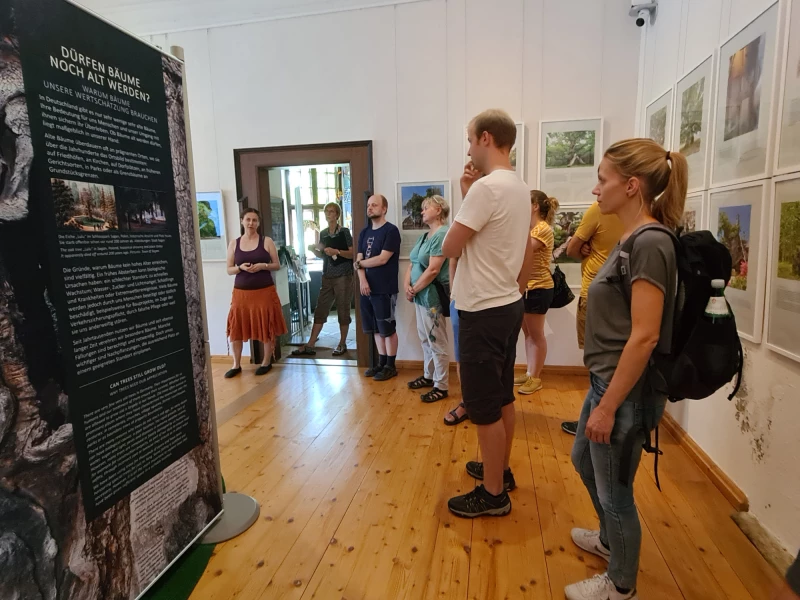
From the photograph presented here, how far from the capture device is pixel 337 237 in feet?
14.7

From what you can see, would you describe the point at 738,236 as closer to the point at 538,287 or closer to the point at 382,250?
the point at 538,287

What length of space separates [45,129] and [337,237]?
3.31 metres

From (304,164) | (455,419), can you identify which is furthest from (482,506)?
(304,164)

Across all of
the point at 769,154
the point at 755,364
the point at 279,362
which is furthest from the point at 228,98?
the point at 755,364

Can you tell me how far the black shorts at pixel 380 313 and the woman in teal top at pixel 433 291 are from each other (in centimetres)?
39

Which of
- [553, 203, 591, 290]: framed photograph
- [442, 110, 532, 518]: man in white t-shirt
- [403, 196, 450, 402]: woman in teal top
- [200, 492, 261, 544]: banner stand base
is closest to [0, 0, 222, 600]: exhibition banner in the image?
[200, 492, 261, 544]: banner stand base

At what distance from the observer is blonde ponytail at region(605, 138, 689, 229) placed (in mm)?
1231

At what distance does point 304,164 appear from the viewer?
4098 millimetres

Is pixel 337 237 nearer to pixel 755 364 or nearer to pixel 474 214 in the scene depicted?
pixel 474 214

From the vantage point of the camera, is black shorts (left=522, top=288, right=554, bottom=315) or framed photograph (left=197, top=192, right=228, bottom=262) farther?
framed photograph (left=197, top=192, right=228, bottom=262)

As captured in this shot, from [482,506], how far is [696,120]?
232 cm

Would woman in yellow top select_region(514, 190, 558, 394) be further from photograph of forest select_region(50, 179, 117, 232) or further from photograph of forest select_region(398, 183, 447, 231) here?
photograph of forest select_region(50, 179, 117, 232)

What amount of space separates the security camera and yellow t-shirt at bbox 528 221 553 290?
1724 mm

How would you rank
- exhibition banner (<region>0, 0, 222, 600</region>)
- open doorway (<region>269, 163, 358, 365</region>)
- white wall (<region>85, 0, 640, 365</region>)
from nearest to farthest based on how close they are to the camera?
1. exhibition banner (<region>0, 0, 222, 600</region>)
2. white wall (<region>85, 0, 640, 365</region>)
3. open doorway (<region>269, 163, 358, 365</region>)
